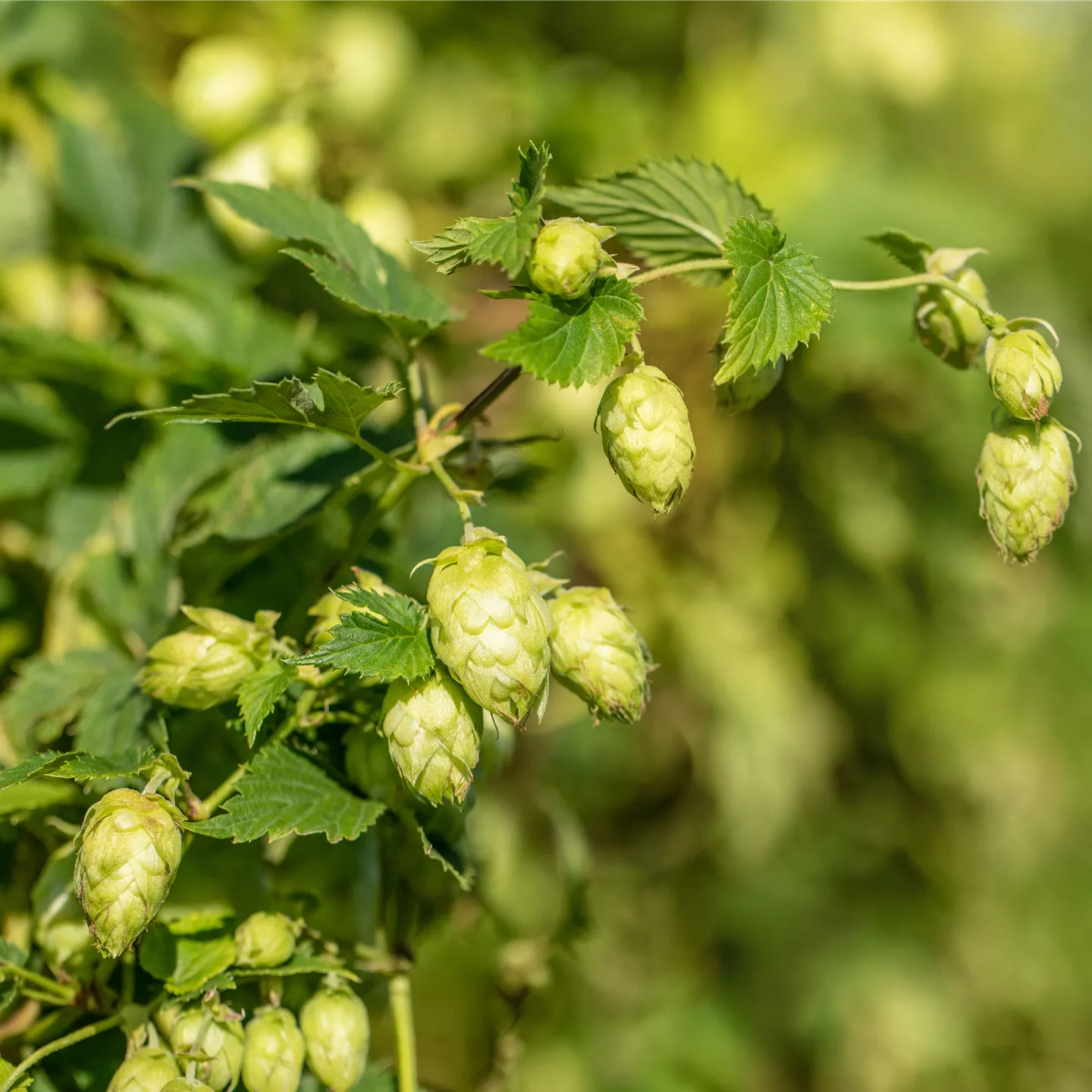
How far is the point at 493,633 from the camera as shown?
0.41m

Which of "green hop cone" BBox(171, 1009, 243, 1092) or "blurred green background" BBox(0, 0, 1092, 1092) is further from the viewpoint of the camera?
"blurred green background" BBox(0, 0, 1092, 1092)

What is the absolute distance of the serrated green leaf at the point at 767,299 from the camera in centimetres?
46

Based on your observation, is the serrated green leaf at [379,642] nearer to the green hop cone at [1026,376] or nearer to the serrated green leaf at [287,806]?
the serrated green leaf at [287,806]

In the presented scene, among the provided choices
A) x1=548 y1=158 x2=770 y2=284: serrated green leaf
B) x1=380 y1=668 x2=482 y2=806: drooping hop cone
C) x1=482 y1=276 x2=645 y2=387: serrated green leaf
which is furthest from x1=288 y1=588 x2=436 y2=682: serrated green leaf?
x1=548 y1=158 x2=770 y2=284: serrated green leaf

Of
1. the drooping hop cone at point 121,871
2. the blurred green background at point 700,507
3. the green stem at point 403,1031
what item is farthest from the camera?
the blurred green background at point 700,507

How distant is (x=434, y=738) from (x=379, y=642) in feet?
0.15

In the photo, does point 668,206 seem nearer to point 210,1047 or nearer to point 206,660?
point 206,660

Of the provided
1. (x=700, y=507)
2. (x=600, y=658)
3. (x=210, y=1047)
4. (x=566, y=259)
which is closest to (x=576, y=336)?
(x=566, y=259)

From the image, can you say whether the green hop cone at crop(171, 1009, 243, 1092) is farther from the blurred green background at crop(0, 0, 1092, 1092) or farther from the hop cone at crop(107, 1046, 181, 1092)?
the blurred green background at crop(0, 0, 1092, 1092)

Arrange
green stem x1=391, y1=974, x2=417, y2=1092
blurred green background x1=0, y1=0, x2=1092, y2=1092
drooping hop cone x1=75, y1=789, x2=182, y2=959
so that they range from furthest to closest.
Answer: blurred green background x1=0, y1=0, x2=1092, y2=1092 < green stem x1=391, y1=974, x2=417, y2=1092 < drooping hop cone x1=75, y1=789, x2=182, y2=959

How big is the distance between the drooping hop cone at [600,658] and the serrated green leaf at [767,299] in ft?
0.39

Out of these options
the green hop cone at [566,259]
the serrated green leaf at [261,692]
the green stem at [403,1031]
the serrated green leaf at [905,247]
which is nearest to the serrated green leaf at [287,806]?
the serrated green leaf at [261,692]

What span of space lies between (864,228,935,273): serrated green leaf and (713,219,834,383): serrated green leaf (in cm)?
10

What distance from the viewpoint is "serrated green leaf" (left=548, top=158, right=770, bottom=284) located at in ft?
1.85
